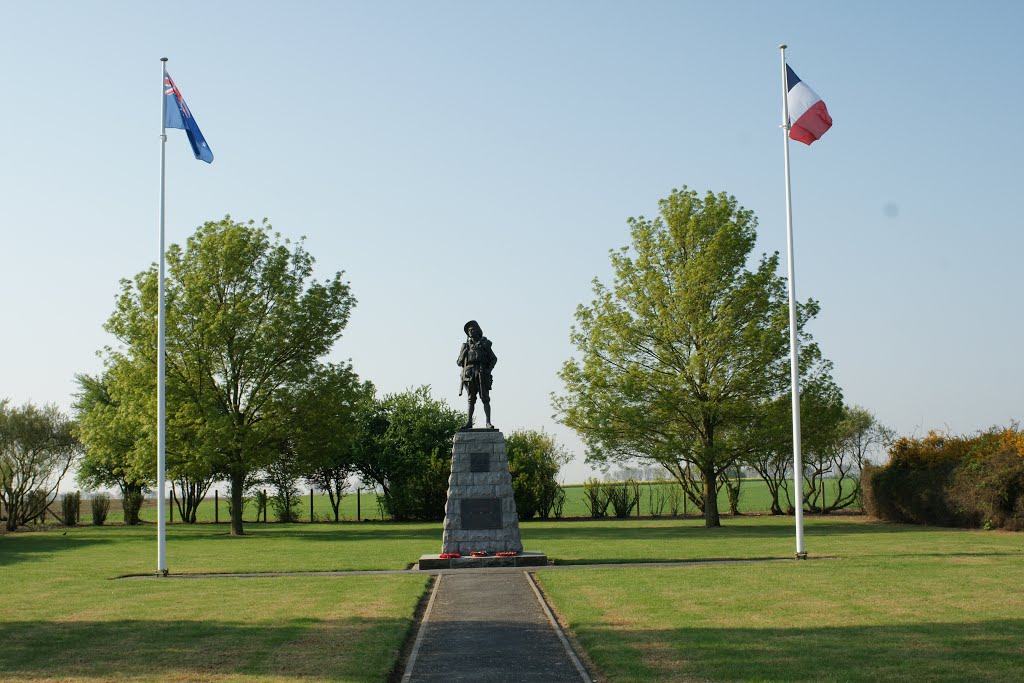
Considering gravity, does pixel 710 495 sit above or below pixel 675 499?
above

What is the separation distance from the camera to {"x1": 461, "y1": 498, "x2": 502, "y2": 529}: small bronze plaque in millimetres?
23578

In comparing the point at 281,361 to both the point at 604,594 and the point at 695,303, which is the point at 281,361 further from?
the point at 604,594

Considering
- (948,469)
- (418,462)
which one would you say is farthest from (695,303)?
(418,462)

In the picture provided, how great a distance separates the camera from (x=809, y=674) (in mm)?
9477

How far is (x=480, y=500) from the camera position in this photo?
78.3ft

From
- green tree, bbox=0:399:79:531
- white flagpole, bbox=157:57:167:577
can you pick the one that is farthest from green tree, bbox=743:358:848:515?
green tree, bbox=0:399:79:531

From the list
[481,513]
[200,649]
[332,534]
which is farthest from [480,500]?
[332,534]

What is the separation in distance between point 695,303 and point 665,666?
26.2m

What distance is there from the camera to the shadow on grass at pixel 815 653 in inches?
373

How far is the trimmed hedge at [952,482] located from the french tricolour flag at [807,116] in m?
13.0

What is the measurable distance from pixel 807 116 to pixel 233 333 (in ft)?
72.3

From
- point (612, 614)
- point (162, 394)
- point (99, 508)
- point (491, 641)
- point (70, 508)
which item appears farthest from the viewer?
point (99, 508)

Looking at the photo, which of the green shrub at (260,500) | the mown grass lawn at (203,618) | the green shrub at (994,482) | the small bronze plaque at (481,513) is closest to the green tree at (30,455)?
the green shrub at (260,500)

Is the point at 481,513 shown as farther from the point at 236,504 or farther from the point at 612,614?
the point at 236,504
